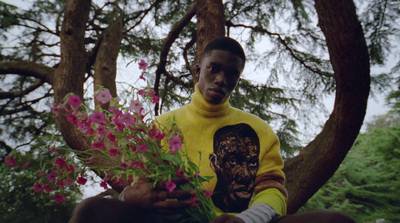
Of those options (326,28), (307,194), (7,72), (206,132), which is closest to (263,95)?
(307,194)

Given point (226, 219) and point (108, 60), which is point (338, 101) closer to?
point (226, 219)

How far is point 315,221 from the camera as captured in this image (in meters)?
0.74

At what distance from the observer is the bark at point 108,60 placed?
2.97 meters

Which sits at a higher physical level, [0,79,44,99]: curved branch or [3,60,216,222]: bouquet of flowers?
[0,79,44,99]: curved branch

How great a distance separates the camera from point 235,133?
1307mm

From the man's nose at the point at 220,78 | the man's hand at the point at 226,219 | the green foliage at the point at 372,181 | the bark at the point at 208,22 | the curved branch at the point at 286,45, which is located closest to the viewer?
the man's hand at the point at 226,219

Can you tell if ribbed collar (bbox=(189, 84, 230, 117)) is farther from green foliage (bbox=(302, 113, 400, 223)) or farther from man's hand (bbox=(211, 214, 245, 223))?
green foliage (bbox=(302, 113, 400, 223))

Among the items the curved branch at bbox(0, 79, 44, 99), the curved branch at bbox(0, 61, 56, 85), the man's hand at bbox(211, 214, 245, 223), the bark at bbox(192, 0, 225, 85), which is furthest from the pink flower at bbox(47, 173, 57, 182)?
the curved branch at bbox(0, 79, 44, 99)

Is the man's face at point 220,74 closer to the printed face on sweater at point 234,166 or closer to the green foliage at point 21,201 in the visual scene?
the printed face on sweater at point 234,166

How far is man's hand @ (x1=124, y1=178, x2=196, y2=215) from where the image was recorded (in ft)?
2.87

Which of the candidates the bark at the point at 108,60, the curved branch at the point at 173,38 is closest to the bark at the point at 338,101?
the curved branch at the point at 173,38

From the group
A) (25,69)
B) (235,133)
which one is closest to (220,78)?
(235,133)

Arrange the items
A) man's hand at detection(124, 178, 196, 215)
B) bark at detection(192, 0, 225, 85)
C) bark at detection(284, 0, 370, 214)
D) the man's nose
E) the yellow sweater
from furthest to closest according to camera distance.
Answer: bark at detection(192, 0, 225, 85) → bark at detection(284, 0, 370, 214) → the man's nose → the yellow sweater → man's hand at detection(124, 178, 196, 215)

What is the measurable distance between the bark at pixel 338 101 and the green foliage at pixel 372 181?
2684 millimetres
